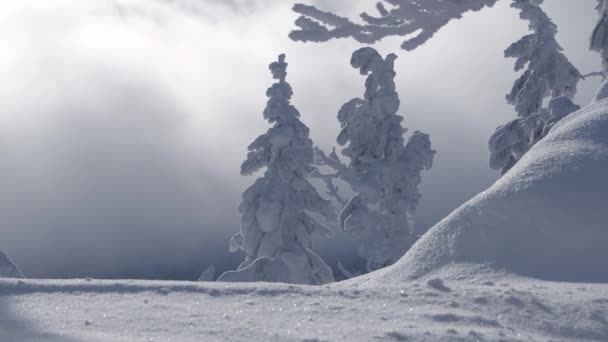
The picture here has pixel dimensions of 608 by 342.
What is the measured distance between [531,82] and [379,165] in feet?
21.9

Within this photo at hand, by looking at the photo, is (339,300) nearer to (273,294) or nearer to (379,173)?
(273,294)

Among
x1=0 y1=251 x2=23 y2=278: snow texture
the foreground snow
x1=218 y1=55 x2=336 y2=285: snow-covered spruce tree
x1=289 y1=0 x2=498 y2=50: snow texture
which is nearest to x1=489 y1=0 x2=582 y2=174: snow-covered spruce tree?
x1=218 y1=55 x2=336 y2=285: snow-covered spruce tree

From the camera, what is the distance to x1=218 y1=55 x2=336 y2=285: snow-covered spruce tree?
2334 centimetres

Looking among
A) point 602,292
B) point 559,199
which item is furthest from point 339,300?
point 559,199

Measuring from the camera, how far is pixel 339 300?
19.0ft

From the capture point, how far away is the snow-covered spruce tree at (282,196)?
76.6 feet

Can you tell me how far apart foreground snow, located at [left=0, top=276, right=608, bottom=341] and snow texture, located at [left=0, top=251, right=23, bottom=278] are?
30.8ft

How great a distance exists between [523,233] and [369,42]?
2.94 metres

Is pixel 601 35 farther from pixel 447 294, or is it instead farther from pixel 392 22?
pixel 447 294

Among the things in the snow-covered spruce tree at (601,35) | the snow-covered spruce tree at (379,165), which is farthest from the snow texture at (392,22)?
the snow-covered spruce tree at (379,165)

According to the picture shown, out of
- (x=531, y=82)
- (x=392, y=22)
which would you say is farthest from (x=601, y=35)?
(x=531, y=82)

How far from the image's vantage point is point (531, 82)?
22.7 metres

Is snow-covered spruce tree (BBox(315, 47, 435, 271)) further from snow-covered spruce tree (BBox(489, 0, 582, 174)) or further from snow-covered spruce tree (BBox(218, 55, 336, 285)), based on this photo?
snow-covered spruce tree (BBox(489, 0, 582, 174))

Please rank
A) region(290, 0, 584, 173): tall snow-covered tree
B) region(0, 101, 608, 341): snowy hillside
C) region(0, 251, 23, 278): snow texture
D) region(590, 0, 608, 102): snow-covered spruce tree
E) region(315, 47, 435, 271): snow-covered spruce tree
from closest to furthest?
region(0, 101, 608, 341): snowy hillside < region(590, 0, 608, 102): snow-covered spruce tree < region(0, 251, 23, 278): snow texture < region(290, 0, 584, 173): tall snow-covered tree < region(315, 47, 435, 271): snow-covered spruce tree
